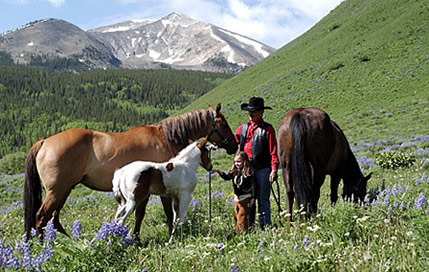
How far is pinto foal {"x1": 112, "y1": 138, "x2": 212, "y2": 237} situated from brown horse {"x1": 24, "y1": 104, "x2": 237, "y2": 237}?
68 centimetres

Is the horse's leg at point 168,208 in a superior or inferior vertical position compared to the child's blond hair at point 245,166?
inferior

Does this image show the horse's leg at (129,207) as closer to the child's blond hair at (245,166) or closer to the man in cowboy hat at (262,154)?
the child's blond hair at (245,166)

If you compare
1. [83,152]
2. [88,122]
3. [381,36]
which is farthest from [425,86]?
[88,122]

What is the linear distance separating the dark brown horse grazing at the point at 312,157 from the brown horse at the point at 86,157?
1880 mm

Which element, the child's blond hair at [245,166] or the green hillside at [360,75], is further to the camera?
the green hillside at [360,75]

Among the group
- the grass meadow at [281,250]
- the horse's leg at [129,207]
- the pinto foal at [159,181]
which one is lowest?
the grass meadow at [281,250]

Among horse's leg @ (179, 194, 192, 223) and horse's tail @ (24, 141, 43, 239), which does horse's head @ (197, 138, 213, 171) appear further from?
horse's tail @ (24, 141, 43, 239)

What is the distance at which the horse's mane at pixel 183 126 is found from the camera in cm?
699

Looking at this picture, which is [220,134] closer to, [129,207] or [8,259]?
[129,207]

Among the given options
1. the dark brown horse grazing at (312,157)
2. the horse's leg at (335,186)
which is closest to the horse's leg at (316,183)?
the dark brown horse grazing at (312,157)

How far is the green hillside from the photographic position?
29391 millimetres

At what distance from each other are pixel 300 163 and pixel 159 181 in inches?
103

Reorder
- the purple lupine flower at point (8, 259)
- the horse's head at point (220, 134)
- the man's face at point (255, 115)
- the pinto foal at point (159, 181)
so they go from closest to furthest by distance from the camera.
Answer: the purple lupine flower at point (8, 259), the pinto foal at point (159, 181), the man's face at point (255, 115), the horse's head at point (220, 134)

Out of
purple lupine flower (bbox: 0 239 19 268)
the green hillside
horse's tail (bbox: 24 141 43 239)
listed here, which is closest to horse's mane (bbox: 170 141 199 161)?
horse's tail (bbox: 24 141 43 239)
